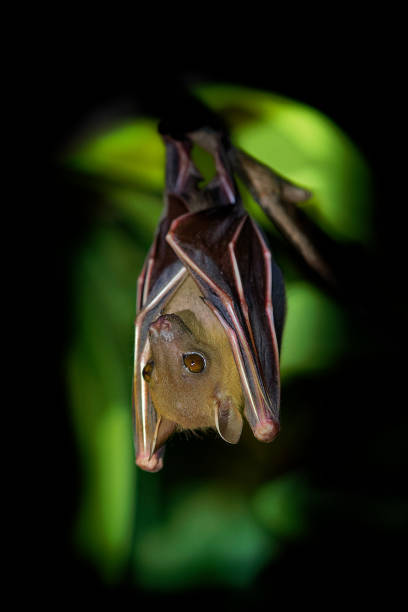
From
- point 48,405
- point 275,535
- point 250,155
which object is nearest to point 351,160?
point 250,155

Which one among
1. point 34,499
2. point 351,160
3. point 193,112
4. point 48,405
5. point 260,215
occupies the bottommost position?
point 34,499

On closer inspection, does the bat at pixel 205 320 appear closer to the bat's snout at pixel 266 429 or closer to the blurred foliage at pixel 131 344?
the bat's snout at pixel 266 429

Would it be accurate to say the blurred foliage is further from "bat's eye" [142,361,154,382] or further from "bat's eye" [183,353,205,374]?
"bat's eye" [142,361,154,382]

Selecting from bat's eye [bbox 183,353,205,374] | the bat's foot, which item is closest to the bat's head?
bat's eye [bbox 183,353,205,374]

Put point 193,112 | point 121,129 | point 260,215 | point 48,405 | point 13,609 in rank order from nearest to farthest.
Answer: point 193,112 < point 121,129 < point 260,215 < point 48,405 < point 13,609

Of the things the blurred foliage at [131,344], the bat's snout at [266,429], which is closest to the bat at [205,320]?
the bat's snout at [266,429]

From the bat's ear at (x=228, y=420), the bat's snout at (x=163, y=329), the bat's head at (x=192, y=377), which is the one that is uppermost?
the bat's snout at (x=163, y=329)

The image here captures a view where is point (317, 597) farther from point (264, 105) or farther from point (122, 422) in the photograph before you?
point (264, 105)

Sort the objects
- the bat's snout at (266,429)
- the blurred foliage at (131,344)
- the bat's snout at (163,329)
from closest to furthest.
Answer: the bat's snout at (266,429) < the bat's snout at (163,329) < the blurred foliage at (131,344)
